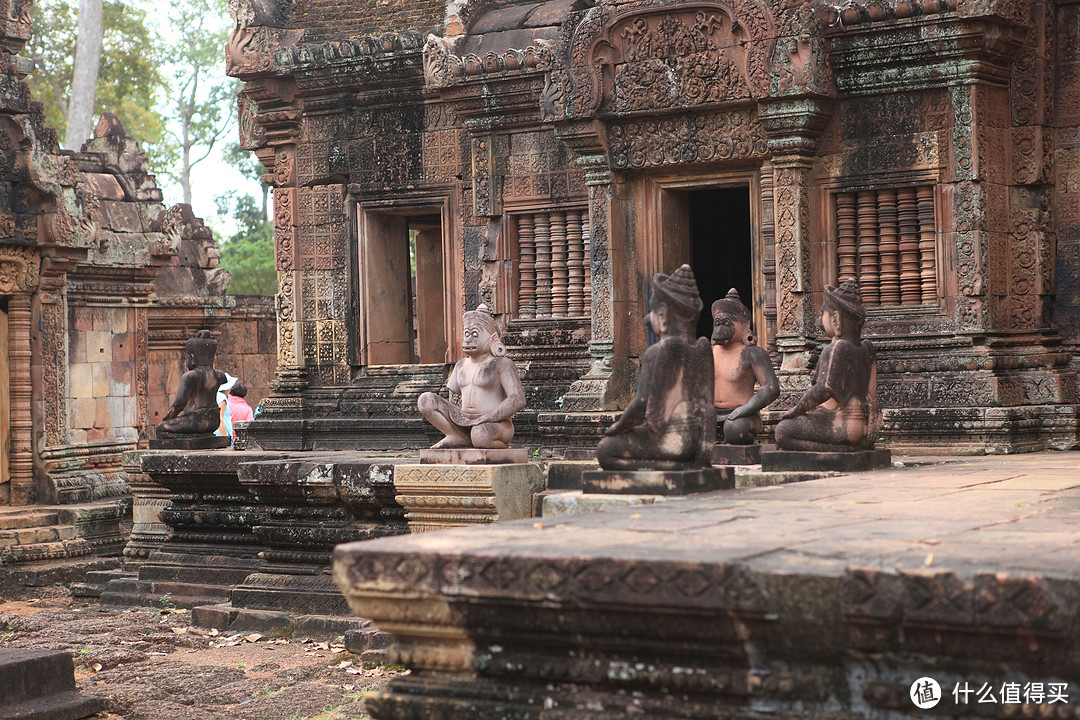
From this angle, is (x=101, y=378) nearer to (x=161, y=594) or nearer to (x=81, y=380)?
(x=81, y=380)

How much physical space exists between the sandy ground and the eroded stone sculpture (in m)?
1.56

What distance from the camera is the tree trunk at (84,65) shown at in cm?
2464

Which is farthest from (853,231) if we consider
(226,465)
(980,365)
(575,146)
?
(226,465)

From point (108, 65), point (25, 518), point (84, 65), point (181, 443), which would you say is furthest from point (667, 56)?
point (108, 65)

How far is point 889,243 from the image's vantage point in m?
10.3

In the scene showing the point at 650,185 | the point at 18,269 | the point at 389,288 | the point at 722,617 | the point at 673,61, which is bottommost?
the point at 722,617

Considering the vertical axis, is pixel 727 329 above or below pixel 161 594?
above

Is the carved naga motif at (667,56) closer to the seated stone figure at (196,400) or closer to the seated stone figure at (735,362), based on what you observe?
the seated stone figure at (735,362)

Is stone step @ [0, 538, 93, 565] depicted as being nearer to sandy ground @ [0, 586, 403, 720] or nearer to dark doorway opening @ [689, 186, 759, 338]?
sandy ground @ [0, 586, 403, 720]

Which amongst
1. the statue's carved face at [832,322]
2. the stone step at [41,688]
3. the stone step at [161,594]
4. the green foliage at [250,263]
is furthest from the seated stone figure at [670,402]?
the green foliage at [250,263]

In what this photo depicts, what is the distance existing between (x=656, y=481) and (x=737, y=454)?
2130mm

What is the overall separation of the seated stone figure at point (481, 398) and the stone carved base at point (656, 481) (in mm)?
1913

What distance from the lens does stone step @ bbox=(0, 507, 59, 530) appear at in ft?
40.1

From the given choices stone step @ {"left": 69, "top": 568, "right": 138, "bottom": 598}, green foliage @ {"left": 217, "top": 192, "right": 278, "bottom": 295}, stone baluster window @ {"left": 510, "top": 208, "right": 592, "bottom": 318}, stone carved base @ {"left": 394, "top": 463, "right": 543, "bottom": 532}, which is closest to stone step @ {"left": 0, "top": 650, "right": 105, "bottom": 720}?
stone carved base @ {"left": 394, "top": 463, "right": 543, "bottom": 532}
